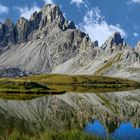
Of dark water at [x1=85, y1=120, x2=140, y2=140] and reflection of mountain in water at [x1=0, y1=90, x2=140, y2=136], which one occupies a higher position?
reflection of mountain in water at [x1=0, y1=90, x2=140, y2=136]

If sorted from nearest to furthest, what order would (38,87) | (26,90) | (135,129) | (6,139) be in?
(6,139)
(135,129)
(26,90)
(38,87)

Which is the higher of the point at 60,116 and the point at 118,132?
the point at 60,116

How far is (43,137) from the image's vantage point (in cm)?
3066

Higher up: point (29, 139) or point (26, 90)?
point (26, 90)

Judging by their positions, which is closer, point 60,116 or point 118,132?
point 118,132

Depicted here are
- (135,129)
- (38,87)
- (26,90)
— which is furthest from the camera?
(38,87)

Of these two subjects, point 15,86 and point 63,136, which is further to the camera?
point 15,86

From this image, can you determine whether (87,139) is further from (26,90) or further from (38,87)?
(38,87)

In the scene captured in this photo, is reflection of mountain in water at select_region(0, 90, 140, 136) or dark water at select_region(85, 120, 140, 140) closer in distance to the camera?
dark water at select_region(85, 120, 140, 140)

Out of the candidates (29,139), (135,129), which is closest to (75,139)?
(29,139)

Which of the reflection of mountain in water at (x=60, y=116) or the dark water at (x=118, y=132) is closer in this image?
the dark water at (x=118, y=132)

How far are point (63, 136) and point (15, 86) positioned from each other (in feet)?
498

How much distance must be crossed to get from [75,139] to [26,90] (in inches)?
5682

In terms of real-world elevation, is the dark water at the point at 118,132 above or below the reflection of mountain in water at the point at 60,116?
below
